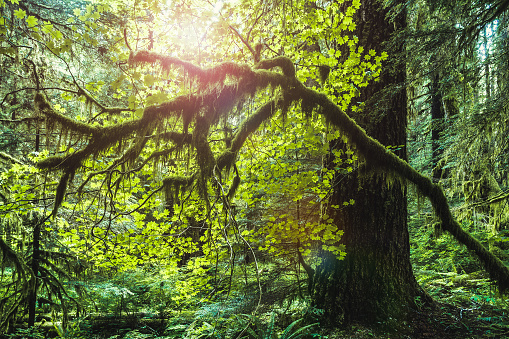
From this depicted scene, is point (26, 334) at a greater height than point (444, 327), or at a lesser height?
lesser

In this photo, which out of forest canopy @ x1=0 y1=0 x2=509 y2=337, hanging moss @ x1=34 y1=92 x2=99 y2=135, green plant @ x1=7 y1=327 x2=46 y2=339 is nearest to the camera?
hanging moss @ x1=34 y1=92 x2=99 y2=135

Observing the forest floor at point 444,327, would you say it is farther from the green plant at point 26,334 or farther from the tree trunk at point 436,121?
the green plant at point 26,334

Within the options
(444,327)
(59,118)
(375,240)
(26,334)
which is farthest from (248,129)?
(26,334)

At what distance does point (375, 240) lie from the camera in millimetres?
3875

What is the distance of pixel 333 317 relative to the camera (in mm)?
3775

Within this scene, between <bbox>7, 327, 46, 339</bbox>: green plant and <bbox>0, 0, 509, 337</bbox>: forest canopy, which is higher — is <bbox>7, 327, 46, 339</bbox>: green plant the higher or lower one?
the lower one

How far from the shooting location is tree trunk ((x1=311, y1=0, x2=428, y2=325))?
371 centimetres

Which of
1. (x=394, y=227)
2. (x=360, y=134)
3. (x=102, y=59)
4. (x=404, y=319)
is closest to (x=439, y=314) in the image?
(x=404, y=319)

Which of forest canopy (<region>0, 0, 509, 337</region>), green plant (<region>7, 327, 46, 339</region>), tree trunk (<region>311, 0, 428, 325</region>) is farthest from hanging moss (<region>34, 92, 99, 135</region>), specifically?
green plant (<region>7, 327, 46, 339</region>)

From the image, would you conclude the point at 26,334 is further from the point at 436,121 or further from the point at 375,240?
the point at 436,121

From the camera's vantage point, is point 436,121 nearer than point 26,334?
No

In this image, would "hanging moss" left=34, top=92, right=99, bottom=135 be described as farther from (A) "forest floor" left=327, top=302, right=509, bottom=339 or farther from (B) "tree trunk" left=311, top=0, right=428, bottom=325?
(A) "forest floor" left=327, top=302, right=509, bottom=339

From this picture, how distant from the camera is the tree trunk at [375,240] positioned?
371 centimetres

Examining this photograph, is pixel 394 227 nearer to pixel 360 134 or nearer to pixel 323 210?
pixel 323 210
